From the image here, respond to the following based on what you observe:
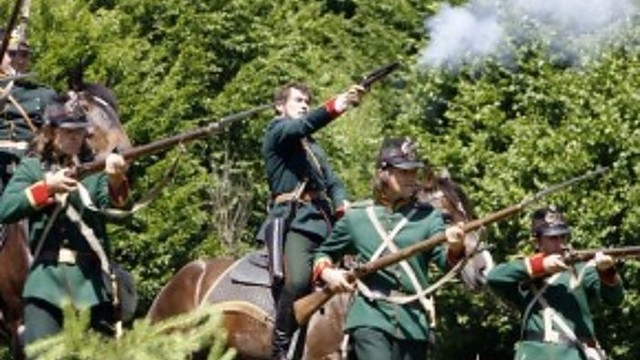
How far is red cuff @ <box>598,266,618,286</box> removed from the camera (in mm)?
11125

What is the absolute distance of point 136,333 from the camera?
620cm

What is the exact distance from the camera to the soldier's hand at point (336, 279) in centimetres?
986

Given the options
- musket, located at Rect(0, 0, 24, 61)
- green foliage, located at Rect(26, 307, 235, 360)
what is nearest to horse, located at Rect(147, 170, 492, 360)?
musket, located at Rect(0, 0, 24, 61)

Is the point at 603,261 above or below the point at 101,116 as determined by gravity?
below

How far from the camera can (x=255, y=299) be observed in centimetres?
1309

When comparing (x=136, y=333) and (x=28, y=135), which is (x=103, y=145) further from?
(x=136, y=333)

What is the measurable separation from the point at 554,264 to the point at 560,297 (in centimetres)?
68

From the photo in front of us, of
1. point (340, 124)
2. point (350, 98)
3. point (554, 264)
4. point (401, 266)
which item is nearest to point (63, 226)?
point (401, 266)

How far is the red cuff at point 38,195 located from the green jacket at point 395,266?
1.69 m

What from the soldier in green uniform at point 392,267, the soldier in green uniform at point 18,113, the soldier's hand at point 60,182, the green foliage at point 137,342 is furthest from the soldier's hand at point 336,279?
the green foliage at point 137,342

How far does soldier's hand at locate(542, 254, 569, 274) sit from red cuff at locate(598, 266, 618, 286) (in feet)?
1.78

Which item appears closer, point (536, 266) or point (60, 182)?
point (60, 182)

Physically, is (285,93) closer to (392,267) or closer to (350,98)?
(350,98)

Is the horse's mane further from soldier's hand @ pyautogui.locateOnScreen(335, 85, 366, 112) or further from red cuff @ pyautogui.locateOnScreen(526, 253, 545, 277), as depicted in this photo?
red cuff @ pyautogui.locateOnScreen(526, 253, 545, 277)
